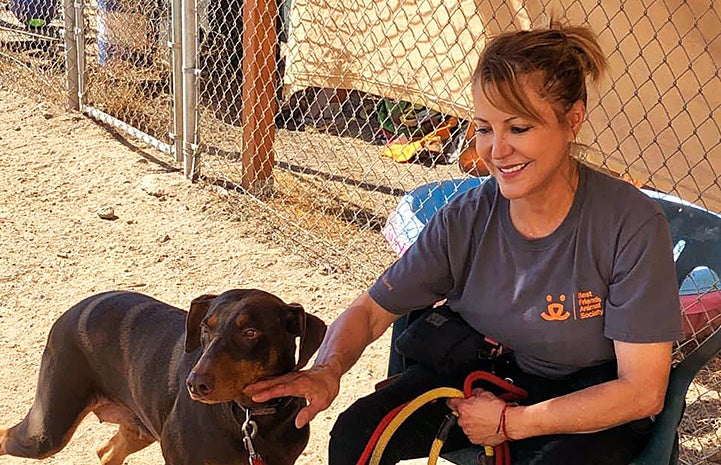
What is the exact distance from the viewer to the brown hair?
2.11m

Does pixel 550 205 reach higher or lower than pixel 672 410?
higher

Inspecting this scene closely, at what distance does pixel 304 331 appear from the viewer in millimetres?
2455

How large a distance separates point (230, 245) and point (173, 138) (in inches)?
50.3

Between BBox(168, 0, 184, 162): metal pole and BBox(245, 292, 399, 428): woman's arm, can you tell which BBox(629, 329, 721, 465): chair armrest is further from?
BBox(168, 0, 184, 162): metal pole

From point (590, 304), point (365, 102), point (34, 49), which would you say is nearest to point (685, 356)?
point (590, 304)

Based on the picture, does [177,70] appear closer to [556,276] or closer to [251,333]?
[251,333]

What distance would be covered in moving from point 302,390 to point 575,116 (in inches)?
37.5

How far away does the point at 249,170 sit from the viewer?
599 centimetres

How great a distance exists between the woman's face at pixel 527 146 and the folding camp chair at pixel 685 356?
20.4 inches

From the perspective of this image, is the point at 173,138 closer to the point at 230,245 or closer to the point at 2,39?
the point at 230,245

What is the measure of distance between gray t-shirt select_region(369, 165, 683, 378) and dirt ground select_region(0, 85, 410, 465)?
137cm

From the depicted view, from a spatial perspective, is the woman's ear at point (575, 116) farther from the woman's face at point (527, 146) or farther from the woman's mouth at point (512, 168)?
the woman's mouth at point (512, 168)

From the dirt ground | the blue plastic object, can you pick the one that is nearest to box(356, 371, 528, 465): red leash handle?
the dirt ground

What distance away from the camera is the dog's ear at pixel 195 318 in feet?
8.29
